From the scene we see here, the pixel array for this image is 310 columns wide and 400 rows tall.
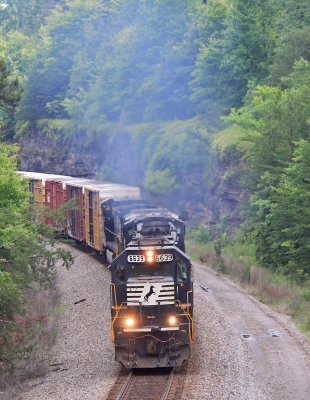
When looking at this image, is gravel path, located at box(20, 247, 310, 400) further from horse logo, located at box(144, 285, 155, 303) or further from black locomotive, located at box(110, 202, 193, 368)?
horse logo, located at box(144, 285, 155, 303)

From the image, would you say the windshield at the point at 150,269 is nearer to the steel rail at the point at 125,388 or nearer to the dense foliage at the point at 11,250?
the steel rail at the point at 125,388

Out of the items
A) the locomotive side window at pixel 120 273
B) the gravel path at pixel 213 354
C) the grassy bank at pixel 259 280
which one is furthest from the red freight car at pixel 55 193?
the locomotive side window at pixel 120 273

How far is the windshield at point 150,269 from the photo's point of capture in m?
12.8

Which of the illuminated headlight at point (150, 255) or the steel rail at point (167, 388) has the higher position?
the illuminated headlight at point (150, 255)

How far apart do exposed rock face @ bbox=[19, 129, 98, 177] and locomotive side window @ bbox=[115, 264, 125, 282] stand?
135 feet

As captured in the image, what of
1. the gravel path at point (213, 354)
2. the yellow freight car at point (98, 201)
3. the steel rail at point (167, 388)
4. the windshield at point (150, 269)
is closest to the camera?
the steel rail at point (167, 388)

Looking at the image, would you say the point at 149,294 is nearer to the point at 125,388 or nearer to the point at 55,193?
the point at 125,388

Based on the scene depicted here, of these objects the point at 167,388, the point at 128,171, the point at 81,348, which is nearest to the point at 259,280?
the point at 81,348

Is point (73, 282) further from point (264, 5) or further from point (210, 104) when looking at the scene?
point (264, 5)

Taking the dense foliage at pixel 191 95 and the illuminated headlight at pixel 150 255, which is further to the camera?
the dense foliage at pixel 191 95

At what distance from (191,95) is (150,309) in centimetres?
3406

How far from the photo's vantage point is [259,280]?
23.9m

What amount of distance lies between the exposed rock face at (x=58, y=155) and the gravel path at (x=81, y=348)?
31.4 m

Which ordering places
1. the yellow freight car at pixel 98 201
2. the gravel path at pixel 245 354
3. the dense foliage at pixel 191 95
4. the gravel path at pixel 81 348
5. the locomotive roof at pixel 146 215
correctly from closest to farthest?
the gravel path at pixel 245 354 < the gravel path at pixel 81 348 < the locomotive roof at pixel 146 215 < the yellow freight car at pixel 98 201 < the dense foliage at pixel 191 95
